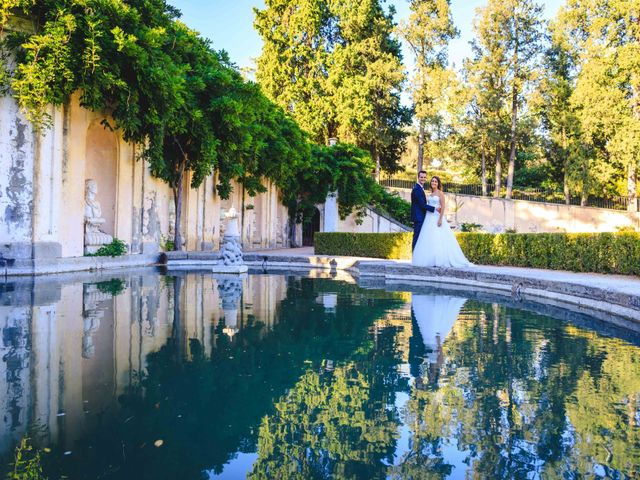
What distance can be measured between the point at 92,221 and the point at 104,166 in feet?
8.65

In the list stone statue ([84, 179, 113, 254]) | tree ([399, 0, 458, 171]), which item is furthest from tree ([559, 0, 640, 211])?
stone statue ([84, 179, 113, 254])

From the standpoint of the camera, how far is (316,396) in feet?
10.5

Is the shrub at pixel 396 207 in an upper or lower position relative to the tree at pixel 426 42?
lower

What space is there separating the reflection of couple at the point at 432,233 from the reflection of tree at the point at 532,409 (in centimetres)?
617

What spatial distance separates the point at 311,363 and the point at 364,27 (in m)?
32.0

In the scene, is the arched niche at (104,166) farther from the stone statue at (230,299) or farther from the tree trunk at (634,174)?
the tree trunk at (634,174)

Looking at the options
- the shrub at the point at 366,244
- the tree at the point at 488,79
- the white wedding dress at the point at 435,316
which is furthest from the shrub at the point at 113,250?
the tree at the point at 488,79

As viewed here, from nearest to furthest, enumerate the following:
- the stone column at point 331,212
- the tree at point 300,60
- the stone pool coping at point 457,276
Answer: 1. the stone pool coping at point 457,276
2. the stone column at point 331,212
3. the tree at point 300,60

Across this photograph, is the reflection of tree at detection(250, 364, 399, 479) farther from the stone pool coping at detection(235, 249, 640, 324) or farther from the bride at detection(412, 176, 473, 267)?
the bride at detection(412, 176, 473, 267)

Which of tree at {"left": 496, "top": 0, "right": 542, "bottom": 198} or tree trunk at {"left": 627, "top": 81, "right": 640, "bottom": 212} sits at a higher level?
tree at {"left": 496, "top": 0, "right": 542, "bottom": 198}

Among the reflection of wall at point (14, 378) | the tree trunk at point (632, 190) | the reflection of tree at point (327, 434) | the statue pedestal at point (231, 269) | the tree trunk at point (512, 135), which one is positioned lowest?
the reflection of tree at point (327, 434)

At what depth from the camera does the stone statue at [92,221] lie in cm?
1488

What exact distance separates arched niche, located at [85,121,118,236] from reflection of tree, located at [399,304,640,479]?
14182 mm

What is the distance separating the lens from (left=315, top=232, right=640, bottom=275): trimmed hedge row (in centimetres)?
1086
